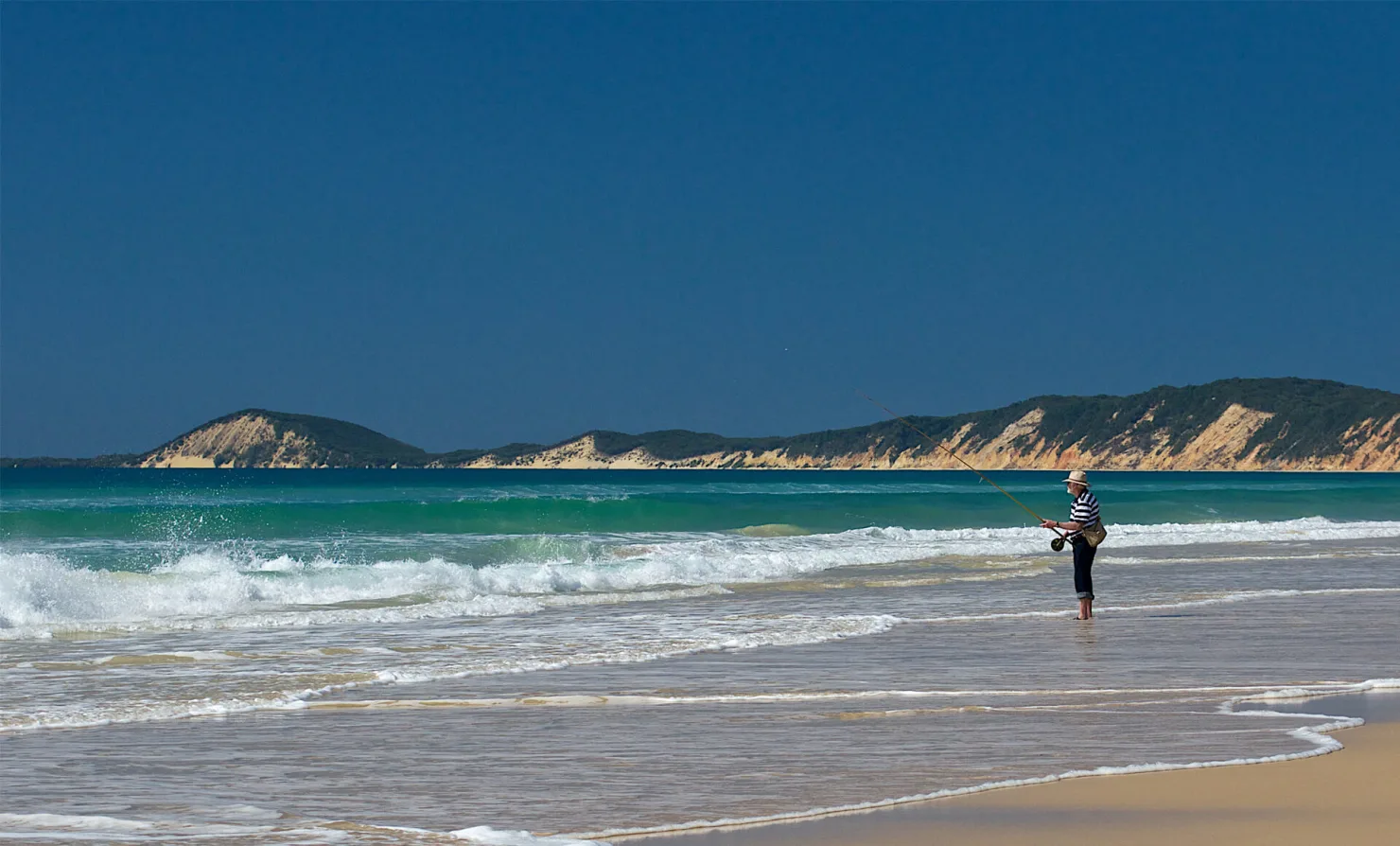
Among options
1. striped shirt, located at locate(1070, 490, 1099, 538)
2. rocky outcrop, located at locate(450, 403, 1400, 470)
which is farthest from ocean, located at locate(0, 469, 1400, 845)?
rocky outcrop, located at locate(450, 403, 1400, 470)

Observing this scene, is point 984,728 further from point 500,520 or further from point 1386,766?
point 500,520

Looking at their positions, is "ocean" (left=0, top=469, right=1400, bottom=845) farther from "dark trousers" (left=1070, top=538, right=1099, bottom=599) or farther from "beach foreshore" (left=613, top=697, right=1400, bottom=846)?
"dark trousers" (left=1070, top=538, right=1099, bottom=599)

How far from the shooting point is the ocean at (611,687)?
6.24m

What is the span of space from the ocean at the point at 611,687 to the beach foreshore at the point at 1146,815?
9.0 inches

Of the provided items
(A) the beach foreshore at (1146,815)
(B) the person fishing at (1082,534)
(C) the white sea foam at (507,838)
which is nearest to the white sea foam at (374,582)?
(B) the person fishing at (1082,534)

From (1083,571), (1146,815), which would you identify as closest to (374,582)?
(1083,571)

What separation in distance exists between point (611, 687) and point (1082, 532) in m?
6.59

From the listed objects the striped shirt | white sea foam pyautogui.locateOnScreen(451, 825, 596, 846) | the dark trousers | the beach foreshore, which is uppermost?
the striped shirt

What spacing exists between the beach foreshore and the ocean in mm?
228

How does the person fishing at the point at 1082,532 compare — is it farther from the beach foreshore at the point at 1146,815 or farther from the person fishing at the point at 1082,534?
the beach foreshore at the point at 1146,815

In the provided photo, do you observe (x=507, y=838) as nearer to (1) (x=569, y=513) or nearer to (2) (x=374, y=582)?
(2) (x=374, y=582)

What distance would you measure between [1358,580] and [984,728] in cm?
1392

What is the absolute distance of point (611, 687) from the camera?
31.2 feet

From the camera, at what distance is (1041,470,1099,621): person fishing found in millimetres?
13992
